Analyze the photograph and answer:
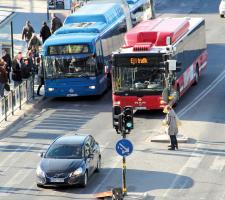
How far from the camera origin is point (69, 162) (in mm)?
33312

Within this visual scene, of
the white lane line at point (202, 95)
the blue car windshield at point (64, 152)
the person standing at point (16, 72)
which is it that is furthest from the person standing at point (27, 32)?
the blue car windshield at point (64, 152)

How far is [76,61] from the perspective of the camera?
46438mm

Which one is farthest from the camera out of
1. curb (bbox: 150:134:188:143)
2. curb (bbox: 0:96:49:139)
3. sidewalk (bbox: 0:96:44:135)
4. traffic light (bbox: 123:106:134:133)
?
sidewalk (bbox: 0:96:44:135)

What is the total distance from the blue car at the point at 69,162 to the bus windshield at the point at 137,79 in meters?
8.28

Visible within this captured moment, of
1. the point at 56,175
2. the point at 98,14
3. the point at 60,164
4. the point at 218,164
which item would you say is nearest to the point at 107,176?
the point at 60,164

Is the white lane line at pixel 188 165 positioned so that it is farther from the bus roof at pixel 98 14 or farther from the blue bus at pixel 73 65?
the bus roof at pixel 98 14

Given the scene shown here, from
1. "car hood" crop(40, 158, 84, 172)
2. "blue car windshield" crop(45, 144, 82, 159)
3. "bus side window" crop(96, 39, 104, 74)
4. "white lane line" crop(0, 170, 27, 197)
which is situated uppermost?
"bus side window" crop(96, 39, 104, 74)

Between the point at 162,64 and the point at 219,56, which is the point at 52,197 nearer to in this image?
the point at 162,64

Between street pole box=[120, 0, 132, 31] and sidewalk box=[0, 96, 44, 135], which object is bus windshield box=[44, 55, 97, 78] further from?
street pole box=[120, 0, 132, 31]

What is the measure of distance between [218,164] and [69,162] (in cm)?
557

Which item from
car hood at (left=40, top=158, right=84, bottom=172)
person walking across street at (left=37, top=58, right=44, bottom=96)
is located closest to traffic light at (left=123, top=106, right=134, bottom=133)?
car hood at (left=40, top=158, right=84, bottom=172)

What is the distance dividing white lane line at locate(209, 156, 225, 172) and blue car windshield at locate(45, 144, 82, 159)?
15.4 ft

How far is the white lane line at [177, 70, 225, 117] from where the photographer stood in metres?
44.3

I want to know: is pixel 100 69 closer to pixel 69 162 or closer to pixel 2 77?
pixel 2 77
